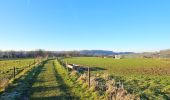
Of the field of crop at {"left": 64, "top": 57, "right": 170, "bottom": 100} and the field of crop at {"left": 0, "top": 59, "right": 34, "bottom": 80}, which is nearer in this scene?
the field of crop at {"left": 64, "top": 57, "right": 170, "bottom": 100}

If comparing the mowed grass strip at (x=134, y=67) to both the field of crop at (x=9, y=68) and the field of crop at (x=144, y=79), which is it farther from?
the field of crop at (x=9, y=68)

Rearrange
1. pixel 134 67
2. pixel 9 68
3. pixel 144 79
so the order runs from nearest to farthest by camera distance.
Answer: pixel 144 79, pixel 9 68, pixel 134 67

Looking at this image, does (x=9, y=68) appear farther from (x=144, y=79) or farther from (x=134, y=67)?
(x=144, y=79)

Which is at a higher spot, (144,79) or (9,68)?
(9,68)

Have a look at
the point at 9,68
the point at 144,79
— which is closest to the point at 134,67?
the point at 9,68

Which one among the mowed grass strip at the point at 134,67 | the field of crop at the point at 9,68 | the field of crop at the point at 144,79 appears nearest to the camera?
the field of crop at the point at 144,79

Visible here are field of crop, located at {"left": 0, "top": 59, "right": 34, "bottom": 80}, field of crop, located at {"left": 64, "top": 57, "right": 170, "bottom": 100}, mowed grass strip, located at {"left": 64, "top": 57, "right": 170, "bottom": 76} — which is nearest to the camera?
field of crop, located at {"left": 64, "top": 57, "right": 170, "bottom": 100}

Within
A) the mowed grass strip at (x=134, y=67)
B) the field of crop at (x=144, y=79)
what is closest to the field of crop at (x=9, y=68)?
the field of crop at (x=144, y=79)

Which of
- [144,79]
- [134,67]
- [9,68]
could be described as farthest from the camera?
[134,67]

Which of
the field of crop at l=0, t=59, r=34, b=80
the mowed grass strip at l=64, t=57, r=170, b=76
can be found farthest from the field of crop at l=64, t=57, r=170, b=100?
the field of crop at l=0, t=59, r=34, b=80

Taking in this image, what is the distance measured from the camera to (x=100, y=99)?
14.9 m

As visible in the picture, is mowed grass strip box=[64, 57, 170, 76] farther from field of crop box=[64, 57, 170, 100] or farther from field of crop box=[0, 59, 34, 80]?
field of crop box=[0, 59, 34, 80]

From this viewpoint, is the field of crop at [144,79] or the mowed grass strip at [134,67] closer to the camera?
the field of crop at [144,79]

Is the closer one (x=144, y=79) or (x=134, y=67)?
(x=144, y=79)
